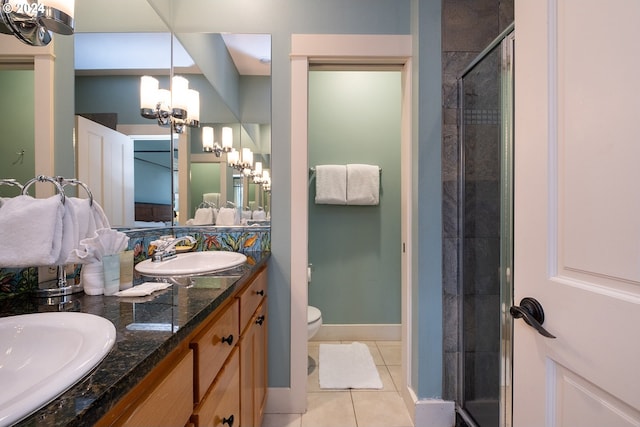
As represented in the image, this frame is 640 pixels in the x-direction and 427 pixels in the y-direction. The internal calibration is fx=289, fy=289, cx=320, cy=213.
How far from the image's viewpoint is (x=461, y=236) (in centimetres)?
156

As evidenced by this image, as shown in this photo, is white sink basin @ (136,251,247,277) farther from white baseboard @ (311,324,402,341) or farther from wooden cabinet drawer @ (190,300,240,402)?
white baseboard @ (311,324,402,341)

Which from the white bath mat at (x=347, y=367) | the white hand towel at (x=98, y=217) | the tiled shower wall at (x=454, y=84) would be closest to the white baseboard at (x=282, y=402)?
the white bath mat at (x=347, y=367)

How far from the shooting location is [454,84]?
156cm

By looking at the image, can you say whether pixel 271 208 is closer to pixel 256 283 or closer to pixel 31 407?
pixel 256 283

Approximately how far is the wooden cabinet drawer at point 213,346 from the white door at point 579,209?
866mm

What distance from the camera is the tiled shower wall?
1.56 m

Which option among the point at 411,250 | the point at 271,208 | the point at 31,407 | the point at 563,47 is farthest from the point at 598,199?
the point at 271,208

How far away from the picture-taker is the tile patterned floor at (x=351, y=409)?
1602 mm

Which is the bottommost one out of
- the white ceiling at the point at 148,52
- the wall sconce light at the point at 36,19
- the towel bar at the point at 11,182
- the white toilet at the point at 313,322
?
the white toilet at the point at 313,322

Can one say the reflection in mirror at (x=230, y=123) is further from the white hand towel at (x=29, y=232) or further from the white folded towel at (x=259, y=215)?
the white hand towel at (x=29, y=232)

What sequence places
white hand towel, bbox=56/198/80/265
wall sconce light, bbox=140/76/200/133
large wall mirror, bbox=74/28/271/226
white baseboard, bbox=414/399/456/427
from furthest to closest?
white baseboard, bbox=414/399/456/427 < wall sconce light, bbox=140/76/200/133 < large wall mirror, bbox=74/28/271/226 < white hand towel, bbox=56/198/80/265

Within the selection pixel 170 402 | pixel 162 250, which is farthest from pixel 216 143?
pixel 170 402

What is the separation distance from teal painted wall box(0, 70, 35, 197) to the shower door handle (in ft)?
4.75

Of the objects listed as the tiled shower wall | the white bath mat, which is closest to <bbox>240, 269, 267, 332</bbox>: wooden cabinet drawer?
the white bath mat
